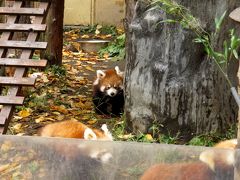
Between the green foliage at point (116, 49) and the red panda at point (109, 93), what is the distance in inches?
151

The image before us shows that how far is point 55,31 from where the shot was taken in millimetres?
9711

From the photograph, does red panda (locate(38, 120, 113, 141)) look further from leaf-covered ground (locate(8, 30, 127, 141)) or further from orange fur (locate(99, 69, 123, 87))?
orange fur (locate(99, 69, 123, 87))

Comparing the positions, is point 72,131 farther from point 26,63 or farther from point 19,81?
point 26,63

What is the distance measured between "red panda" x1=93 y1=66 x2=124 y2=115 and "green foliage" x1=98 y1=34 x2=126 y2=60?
3.85 metres

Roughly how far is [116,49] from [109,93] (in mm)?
4508

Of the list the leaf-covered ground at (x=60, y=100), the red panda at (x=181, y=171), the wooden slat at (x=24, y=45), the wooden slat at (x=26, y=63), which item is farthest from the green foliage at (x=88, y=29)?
the red panda at (x=181, y=171)

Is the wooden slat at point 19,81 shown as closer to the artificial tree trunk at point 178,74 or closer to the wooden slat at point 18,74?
the wooden slat at point 18,74

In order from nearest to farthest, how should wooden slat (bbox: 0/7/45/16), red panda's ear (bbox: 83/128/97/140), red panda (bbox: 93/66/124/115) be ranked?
red panda's ear (bbox: 83/128/97/140), wooden slat (bbox: 0/7/45/16), red panda (bbox: 93/66/124/115)

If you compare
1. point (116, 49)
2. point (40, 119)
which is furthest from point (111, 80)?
point (116, 49)

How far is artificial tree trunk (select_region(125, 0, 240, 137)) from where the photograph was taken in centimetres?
591

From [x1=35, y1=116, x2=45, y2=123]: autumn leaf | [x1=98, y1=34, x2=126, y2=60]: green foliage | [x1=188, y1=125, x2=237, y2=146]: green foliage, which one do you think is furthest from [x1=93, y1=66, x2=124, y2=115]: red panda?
[x1=98, y1=34, x2=126, y2=60]: green foliage

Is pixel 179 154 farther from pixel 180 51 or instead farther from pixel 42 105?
pixel 42 105

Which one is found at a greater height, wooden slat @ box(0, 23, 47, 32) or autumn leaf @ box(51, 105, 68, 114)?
wooden slat @ box(0, 23, 47, 32)

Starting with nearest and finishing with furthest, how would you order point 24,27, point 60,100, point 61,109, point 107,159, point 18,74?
point 107,159, point 18,74, point 24,27, point 61,109, point 60,100
